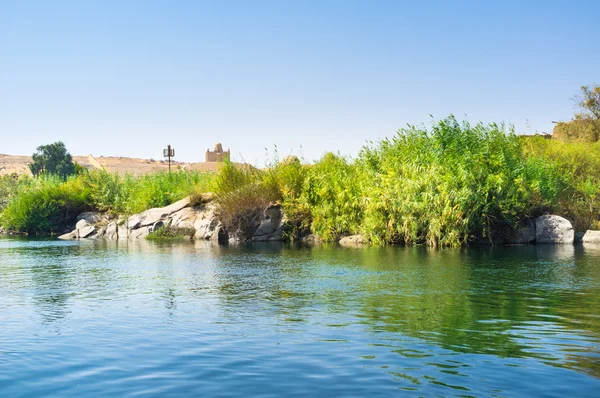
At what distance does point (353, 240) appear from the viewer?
38469 millimetres

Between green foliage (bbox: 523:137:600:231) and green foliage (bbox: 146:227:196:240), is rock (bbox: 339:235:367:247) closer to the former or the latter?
green foliage (bbox: 523:137:600:231)

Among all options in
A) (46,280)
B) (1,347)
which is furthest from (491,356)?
(46,280)

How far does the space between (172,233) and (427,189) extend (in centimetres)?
2061

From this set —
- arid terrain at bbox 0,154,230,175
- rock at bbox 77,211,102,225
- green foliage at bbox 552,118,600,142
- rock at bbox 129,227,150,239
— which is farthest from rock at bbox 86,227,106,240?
arid terrain at bbox 0,154,230,175

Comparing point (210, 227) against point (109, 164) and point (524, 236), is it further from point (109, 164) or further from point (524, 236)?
point (109, 164)

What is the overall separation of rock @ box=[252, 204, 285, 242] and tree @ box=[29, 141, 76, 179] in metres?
67.5

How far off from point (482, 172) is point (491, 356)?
2477cm

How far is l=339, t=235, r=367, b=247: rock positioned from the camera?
37.6m

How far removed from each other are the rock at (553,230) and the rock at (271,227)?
1579 centimetres

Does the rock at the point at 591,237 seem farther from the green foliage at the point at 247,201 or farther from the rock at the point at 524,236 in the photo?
the green foliage at the point at 247,201

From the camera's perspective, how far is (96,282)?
21.0m

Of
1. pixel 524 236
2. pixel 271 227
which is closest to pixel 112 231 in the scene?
pixel 271 227

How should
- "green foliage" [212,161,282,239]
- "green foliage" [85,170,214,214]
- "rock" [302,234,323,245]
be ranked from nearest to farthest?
"rock" [302,234,323,245] → "green foliage" [212,161,282,239] → "green foliage" [85,170,214,214]

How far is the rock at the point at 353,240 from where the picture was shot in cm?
3759
